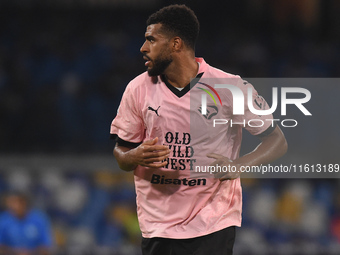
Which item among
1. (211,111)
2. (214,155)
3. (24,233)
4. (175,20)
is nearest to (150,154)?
(214,155)

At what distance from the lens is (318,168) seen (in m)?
8.66

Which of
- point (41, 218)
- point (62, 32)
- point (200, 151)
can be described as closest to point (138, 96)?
point (200, 151)

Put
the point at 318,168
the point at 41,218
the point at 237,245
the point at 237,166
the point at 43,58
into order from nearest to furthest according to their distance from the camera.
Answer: the point at 237,166
the point at 41,218
the point at 237,245
the point at 318,168
the point at 43,58

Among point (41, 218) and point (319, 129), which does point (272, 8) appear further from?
point (41, 218)

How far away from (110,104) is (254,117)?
6262 millimetres

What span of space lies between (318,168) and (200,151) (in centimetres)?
557

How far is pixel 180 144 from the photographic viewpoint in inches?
137

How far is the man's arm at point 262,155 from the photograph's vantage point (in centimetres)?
330

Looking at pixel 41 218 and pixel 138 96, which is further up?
pixel 138 96

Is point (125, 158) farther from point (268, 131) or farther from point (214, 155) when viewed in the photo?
point (268, 131)

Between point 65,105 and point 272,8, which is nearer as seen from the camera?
point 65,105

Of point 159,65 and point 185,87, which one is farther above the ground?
point 159,65

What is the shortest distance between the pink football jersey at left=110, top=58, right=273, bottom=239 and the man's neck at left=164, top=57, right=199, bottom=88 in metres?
0.04

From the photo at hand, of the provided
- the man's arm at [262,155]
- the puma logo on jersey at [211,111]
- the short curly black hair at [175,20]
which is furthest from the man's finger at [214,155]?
the short curly black hair at [175,20]
